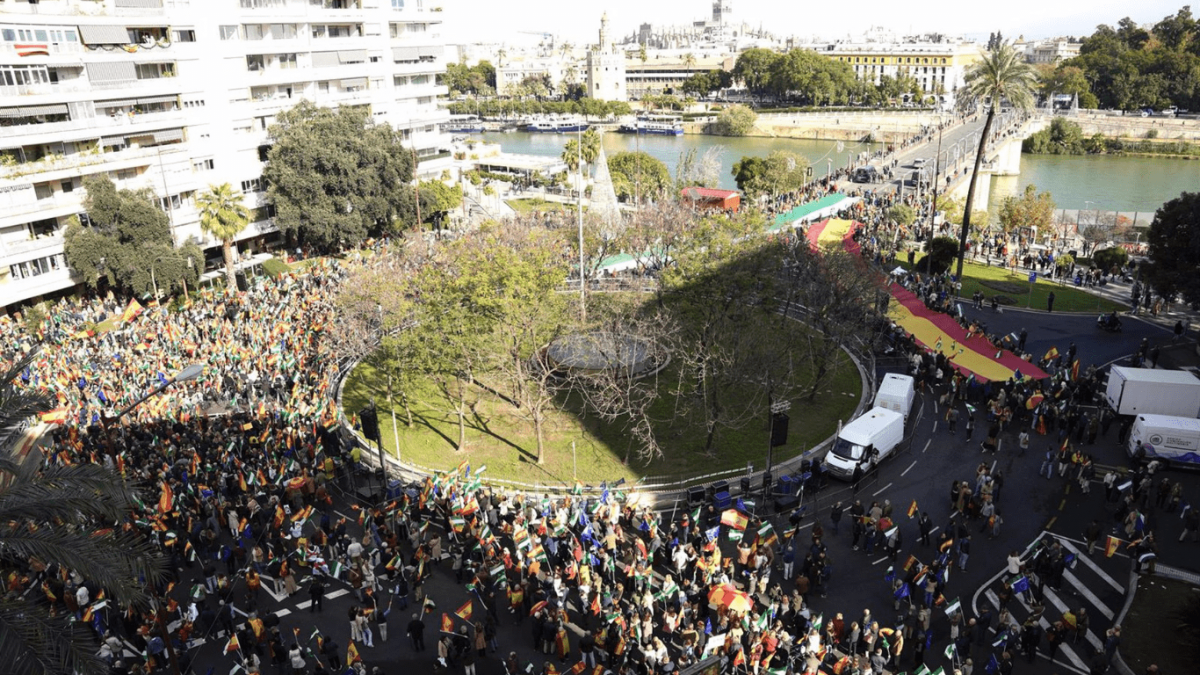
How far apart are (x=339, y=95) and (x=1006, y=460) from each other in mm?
51503

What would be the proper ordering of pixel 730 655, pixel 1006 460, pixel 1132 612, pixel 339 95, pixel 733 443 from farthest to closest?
pixel 339 95 < pixel 733 443 < pixel 1006 460 < pixel 1132 612 < pixel 730 655

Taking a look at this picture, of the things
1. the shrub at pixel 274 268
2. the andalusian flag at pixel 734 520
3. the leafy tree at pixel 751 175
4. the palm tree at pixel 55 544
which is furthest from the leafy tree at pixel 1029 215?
the palm tree at pixel 55 544

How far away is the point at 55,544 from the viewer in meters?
10.6

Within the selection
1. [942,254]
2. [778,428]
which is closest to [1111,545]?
[778,428]

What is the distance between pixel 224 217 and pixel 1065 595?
4404cm

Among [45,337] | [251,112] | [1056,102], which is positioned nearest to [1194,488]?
[45,337]

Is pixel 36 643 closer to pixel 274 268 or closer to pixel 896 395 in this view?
pixel 896 395

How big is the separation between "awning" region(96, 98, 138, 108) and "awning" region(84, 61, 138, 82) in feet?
3.80

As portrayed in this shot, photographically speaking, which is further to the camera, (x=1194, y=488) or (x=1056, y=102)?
(x=1056, y=102)

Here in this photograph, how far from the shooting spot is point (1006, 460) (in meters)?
26.5

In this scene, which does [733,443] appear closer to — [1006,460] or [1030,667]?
[1006,460]

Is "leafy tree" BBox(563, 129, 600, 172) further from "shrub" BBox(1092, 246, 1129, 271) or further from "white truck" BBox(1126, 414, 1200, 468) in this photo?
"white truck" BBox(1126, 414, 1200, 468)

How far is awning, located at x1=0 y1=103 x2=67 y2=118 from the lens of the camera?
4116cm

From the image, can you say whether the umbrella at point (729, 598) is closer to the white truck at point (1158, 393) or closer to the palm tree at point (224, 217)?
the white truck at point (1158, 393)
